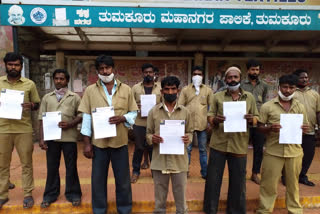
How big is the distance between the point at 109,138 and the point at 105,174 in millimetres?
526

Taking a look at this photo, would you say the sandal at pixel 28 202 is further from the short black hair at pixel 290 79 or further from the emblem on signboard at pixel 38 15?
the short black hair at pixel 290 79

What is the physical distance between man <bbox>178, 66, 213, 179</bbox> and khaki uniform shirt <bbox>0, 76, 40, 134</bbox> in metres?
2.55

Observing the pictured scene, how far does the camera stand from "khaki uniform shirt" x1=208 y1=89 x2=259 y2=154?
3.22m

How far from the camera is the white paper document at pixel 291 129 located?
Answer: 10.3 ft

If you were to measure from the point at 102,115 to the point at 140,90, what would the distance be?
5.16 feet

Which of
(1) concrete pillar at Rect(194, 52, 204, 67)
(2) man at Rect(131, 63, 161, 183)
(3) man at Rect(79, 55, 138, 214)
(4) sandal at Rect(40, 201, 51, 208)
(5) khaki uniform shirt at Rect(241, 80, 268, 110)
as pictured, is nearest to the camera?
(3) man at Rect(79, 55, 138, 214)

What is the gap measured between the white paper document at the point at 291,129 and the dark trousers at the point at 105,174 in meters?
2.14

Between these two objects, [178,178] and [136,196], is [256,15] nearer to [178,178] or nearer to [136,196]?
[178,178]

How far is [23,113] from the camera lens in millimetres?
3508

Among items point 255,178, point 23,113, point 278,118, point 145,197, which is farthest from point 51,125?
point 255,178

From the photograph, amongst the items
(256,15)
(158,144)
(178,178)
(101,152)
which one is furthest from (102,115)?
(256,15)

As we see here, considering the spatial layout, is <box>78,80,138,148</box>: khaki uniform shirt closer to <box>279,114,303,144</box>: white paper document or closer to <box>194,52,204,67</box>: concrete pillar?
<box>279,114,303,144</box>: white paper document

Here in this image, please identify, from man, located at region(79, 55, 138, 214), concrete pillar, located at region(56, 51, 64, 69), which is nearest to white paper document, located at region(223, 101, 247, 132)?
man, located at region(79, 55, 138, 214)

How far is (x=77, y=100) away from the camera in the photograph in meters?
3.57
